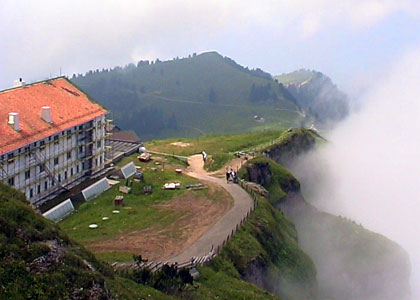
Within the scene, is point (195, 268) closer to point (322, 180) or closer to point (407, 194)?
point (322, 180)

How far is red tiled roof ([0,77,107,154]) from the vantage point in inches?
2249

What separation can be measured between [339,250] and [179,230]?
34.0m

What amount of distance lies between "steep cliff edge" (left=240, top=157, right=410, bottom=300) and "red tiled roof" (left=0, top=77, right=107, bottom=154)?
88.5 feet

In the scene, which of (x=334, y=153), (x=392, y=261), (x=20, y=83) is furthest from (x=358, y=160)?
(x=20, y=83)

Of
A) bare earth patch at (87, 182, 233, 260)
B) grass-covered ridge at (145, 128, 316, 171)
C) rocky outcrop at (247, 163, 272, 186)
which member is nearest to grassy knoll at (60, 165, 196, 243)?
bare earth patch at (87, 182, 233, 260)

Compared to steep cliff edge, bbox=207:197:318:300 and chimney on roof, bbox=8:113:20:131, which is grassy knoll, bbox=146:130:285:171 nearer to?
steep cliff edge, bbox=207:197:318:300

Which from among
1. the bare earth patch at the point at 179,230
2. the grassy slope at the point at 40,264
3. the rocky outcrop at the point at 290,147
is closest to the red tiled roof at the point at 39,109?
the bare earth patch at the point at 179,230

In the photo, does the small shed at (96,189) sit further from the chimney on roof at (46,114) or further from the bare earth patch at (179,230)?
the chimney on roof at (46,114)

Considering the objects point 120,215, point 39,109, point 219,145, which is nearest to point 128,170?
point 120,215

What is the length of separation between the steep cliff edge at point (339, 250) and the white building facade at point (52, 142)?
24529 mm

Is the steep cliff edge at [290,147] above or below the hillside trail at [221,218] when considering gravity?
below

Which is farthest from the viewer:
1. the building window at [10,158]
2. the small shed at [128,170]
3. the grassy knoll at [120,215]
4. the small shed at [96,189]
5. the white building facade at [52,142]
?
the small shed at [128,170]

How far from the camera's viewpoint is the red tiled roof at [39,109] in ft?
187

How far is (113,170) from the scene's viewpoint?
76.2 meters
